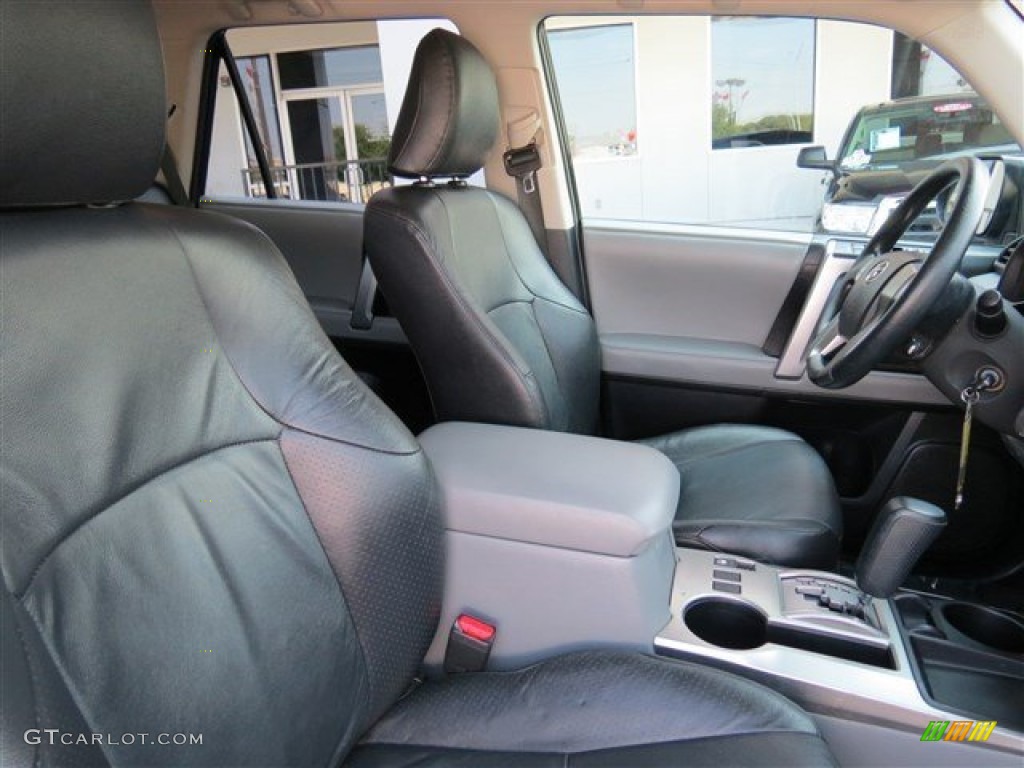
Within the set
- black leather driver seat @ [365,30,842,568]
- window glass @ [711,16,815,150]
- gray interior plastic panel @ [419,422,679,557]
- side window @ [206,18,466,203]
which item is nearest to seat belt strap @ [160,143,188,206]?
side window @ [206,18,466,203]

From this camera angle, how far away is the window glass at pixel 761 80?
193 cm

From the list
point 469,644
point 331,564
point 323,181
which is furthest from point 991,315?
point 323,181

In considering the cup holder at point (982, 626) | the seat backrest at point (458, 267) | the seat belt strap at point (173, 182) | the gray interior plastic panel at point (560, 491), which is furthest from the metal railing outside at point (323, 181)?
the cup holder at point (982, 626)

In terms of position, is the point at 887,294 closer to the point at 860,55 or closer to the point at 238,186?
the point at 860,55

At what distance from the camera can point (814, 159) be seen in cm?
216

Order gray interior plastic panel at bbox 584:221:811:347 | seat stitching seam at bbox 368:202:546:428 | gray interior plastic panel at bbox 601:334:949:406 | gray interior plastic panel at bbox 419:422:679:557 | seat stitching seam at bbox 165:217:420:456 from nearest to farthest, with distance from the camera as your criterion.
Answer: seat stitching seam at bbox 165:217:420:456, gray interior plastic panel at bbox 419:422:679:557, seat stitching seam at bbox 368:202:546:428, gray interior plastic panel at bbox 601:334:949:406, gray interior plastic panel at bbox 584:221:811:347

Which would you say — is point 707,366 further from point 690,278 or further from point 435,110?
point 435,110

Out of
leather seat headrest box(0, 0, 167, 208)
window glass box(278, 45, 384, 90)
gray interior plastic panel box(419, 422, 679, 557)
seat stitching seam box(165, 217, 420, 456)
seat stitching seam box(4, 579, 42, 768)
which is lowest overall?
gray interior plastic panel box(419, 422, 679, 557)

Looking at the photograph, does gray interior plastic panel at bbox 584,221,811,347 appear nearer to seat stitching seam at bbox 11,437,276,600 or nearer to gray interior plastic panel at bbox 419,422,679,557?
gray interior plastic panel at bbox 419,422,679,557

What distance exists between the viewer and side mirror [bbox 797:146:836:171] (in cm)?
213

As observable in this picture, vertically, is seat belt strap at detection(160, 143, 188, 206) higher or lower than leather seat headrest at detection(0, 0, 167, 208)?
lower

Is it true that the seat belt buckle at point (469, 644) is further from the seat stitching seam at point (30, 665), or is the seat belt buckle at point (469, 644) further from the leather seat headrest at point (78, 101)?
the leather seat headrest at point (78, 101)

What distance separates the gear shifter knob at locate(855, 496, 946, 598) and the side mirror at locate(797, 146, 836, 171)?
1.29m

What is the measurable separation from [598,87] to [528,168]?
0.43 m
